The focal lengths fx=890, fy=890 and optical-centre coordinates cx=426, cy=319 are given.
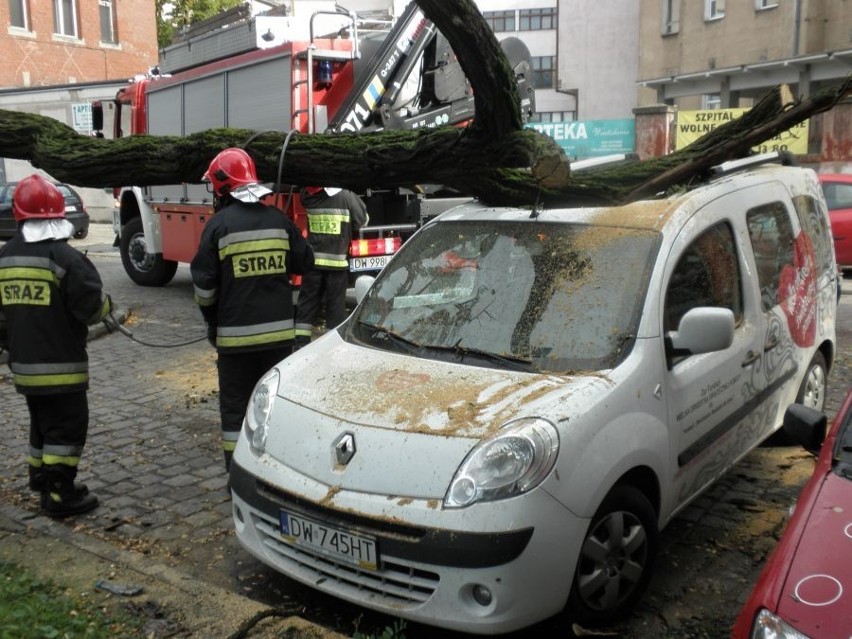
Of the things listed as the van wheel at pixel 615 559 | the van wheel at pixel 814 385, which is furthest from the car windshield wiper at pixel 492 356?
the van wheel at pixel 814 385

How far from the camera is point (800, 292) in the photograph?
17.2 ft

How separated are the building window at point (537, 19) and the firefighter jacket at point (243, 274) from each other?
5648 cm

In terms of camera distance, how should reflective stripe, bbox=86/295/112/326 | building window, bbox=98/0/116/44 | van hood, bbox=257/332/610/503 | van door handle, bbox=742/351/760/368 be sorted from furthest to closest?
building window, bbox=98/0/116/44, reflective stripe, bbox=86/295/112/326, van door handle, bbox=742/351/760/368, van hood, bbox=257/332/610/503

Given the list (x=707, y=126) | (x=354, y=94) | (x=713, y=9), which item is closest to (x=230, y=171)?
(x=354, y=94)

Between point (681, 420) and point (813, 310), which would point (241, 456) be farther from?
point (813, 310)

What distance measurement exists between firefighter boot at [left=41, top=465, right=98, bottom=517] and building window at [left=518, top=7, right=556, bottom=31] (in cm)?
5726

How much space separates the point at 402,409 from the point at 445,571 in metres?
0.69

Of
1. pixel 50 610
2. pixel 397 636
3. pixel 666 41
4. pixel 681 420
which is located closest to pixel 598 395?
pixel 681 420

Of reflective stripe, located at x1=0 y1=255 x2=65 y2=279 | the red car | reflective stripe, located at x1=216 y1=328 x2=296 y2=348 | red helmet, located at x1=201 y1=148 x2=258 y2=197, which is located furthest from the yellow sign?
the red car

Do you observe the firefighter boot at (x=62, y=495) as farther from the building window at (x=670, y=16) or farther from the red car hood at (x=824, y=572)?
the building window at (x=670, y=16)

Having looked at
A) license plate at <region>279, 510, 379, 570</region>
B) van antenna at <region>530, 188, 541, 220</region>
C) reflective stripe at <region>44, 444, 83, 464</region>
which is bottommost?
reflective stripe at <region>44, 444, 83, 464</region>

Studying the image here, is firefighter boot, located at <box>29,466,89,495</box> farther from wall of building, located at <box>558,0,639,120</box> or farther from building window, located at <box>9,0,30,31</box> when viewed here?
wall of building, located at <box>558,0,639,120</box>

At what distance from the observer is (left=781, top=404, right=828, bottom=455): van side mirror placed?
3.45 meters

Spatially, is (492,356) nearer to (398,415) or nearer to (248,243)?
(398,415)
